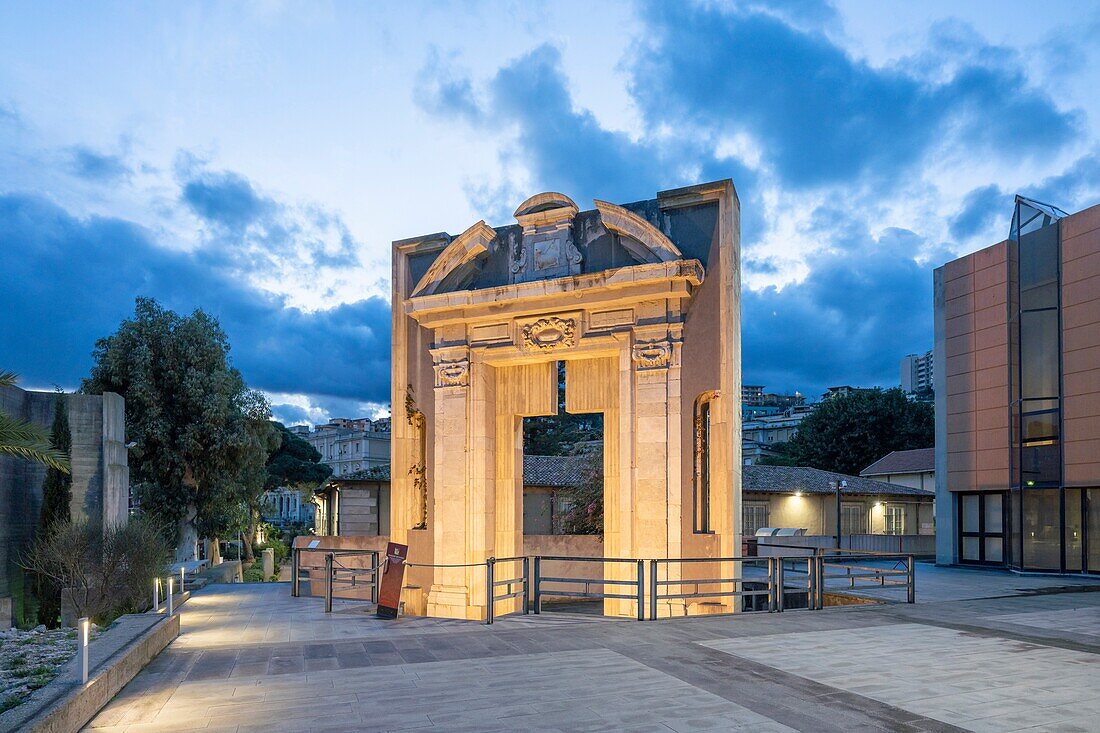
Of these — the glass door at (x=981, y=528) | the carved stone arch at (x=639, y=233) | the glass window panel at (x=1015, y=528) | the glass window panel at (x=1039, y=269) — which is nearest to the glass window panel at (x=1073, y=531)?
the glass window panel at (x=1015, y=528)

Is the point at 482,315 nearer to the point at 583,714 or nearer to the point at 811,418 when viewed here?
the point at 583,714

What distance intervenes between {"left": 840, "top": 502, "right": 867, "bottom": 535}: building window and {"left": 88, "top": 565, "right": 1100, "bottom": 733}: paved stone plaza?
2389 centimetres

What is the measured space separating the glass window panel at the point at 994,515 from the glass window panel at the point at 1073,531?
2844 millimetres

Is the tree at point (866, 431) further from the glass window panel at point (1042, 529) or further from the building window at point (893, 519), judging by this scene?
the glass window panel at point (1042, 529)

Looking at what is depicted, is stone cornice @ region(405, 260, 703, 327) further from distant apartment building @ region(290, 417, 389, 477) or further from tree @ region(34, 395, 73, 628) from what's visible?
distant apartment building @ region(290, 417, 389, 477)

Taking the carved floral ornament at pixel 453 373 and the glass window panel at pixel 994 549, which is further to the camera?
the glass window panel at pixel 994 549

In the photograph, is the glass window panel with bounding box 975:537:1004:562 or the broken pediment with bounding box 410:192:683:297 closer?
the broken pediment with bounding box 410:192:683:297

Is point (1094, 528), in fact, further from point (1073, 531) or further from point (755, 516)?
point (755, 516)

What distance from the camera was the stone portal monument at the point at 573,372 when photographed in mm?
14781

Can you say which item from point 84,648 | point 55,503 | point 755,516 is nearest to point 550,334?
point 84,648

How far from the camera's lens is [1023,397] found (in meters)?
25.3

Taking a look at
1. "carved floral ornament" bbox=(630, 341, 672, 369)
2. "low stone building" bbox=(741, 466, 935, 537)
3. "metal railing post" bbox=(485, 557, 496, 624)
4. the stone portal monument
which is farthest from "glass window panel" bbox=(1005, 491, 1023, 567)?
"metal railing post" bbox=(485, 557, 496, 624)

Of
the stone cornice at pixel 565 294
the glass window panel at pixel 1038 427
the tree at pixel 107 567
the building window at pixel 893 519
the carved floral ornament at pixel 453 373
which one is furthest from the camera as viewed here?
the building window at pixel 893 519

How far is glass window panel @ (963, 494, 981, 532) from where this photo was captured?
90.4ft
